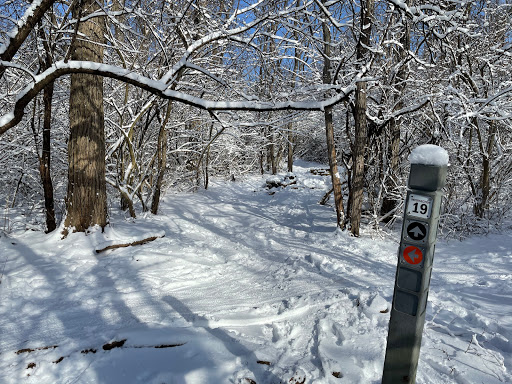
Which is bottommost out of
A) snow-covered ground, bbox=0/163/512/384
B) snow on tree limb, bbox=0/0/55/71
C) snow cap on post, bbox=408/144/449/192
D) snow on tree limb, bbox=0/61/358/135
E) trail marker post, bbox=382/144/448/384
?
snow-covered ground, bbox=0/163/512/384

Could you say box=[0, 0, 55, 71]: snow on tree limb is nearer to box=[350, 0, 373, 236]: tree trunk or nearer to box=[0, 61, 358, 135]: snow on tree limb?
box=[0, 61, 358, 135]: snow on tree limb

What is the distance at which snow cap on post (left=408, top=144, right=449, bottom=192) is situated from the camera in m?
1.45

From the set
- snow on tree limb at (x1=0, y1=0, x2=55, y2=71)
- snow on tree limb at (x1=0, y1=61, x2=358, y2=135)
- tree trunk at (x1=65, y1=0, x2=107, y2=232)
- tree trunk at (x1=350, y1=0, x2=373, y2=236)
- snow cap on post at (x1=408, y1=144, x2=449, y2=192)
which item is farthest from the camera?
tree trunk at (x1=350, y1=0, x2=373, y2=236)

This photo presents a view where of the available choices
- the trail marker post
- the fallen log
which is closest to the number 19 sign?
the trail marker post

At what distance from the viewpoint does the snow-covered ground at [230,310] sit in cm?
221

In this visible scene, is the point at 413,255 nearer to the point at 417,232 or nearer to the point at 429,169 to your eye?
the point at 417,232

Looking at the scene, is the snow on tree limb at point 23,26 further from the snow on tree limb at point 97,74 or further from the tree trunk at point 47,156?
the tree trunk at point 47,156

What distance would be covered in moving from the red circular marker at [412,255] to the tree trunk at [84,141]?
198 inches

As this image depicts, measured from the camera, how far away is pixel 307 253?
17.5 feet

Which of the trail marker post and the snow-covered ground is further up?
the trail marker post

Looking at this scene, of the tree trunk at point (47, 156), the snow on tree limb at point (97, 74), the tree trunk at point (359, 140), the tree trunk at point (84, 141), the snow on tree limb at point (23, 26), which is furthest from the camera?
the tree trunk at point (359, 140)

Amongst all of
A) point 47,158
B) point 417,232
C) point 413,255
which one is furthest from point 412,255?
point 47,158

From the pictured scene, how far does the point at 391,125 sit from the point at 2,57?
7.37m

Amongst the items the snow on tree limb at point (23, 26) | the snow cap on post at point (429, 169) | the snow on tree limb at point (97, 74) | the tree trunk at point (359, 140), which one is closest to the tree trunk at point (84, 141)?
the snow on tree limb at point (97, 74)
